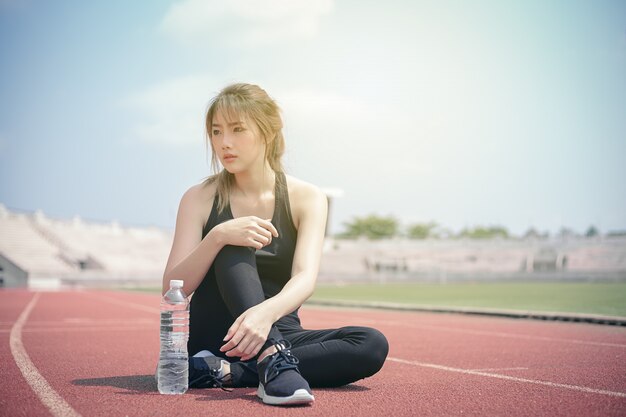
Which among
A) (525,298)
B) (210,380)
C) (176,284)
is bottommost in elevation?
(525,298)

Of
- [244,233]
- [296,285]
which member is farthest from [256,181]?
[296,285]

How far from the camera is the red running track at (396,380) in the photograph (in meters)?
4.06

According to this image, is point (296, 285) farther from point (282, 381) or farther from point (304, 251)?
point (282, 381)

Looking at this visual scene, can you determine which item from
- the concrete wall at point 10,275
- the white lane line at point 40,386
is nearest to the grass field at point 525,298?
the white lane line at point 40,386

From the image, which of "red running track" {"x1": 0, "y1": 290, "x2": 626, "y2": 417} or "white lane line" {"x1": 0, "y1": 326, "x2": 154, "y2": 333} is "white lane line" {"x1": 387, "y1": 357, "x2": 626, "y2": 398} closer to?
"red running track" {"x1": 0, "y1": 290, "x2": 626, "y2": 417}

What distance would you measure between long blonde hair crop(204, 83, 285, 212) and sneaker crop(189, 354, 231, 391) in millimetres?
956

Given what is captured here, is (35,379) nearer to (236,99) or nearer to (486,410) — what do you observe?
(236,99)

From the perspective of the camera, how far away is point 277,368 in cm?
405

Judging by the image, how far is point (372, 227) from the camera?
→ 136750 millimetres

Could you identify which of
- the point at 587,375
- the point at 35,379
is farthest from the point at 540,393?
the point at 35,379

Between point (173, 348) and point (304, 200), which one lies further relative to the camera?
point (304, 200)

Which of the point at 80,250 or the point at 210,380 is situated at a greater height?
the point at 80,250

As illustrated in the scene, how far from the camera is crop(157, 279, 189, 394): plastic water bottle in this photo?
4.51m

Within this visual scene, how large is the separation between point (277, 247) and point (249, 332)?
0.93m
